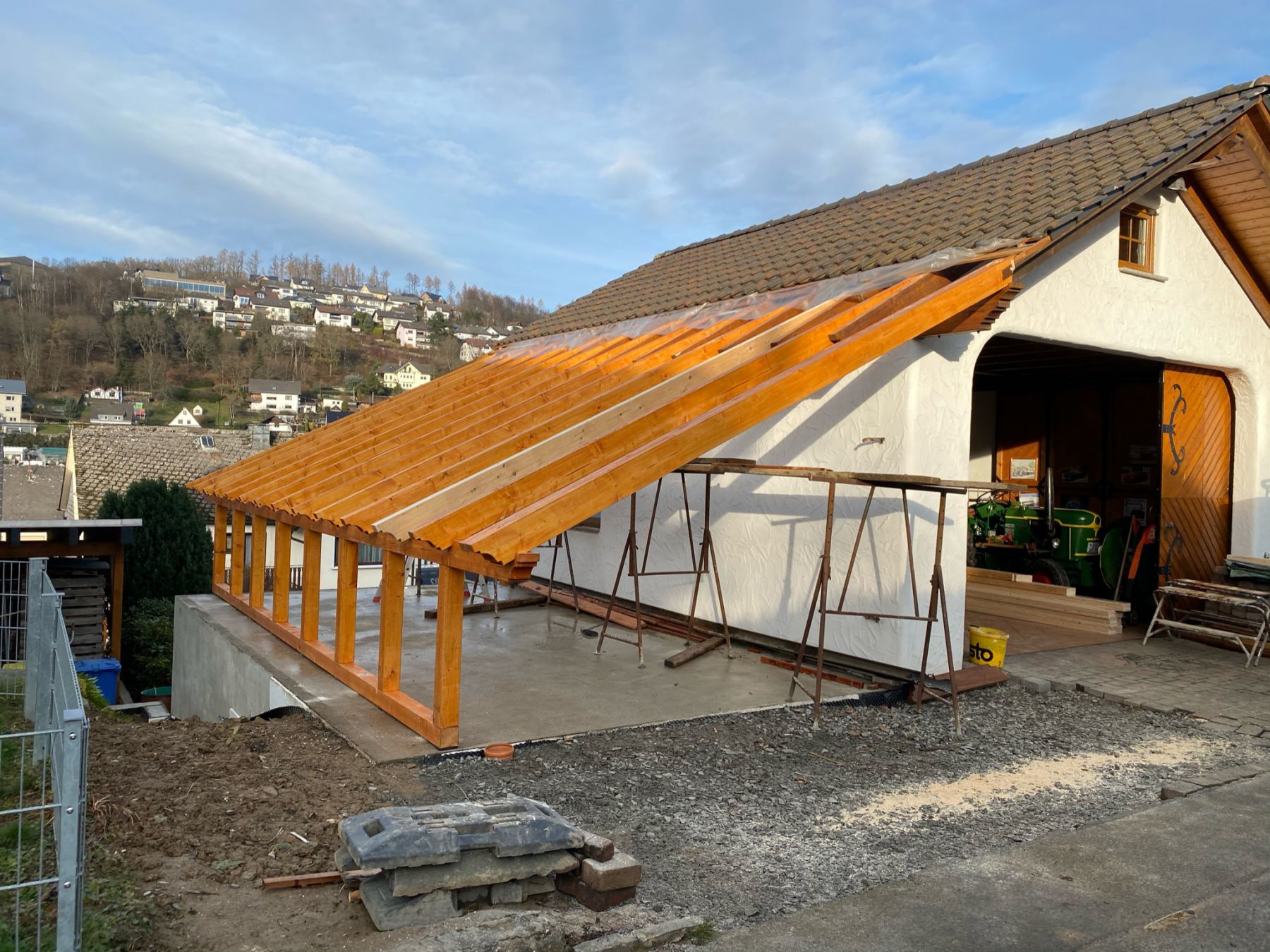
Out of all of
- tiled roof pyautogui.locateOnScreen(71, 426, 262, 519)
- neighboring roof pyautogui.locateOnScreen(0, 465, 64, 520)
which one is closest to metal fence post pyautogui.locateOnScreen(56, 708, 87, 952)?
tiled roof pyautogui.locateOnScreen(71, 426, 262, 519)

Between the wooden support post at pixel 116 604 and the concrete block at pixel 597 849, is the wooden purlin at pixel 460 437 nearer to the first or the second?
the concrete block at pixel 597 849

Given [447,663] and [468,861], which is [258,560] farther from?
[468,861]

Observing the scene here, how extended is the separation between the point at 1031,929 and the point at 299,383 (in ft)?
193

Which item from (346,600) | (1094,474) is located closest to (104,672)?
(346,600)

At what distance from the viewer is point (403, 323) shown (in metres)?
84.1

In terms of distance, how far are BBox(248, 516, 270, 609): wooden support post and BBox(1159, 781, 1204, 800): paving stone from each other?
7686 mm

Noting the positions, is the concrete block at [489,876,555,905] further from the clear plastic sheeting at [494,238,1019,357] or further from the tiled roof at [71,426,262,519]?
the tiled roof at [71,426,262,519]

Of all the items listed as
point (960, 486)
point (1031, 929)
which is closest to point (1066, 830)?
point (1031, 929)

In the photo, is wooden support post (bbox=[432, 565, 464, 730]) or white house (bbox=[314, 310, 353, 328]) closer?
wooden support post (bbox=[432, 565, 464, 730])

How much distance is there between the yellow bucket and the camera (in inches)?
294

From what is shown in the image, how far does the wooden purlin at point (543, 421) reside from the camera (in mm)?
6141

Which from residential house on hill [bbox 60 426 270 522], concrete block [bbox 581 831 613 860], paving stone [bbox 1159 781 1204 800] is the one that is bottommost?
paving stone [bbox 1159 781 1204 800]

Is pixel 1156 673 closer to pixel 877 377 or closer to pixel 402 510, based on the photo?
pixel 877 377

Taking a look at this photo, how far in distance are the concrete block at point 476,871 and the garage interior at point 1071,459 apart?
261 inches
